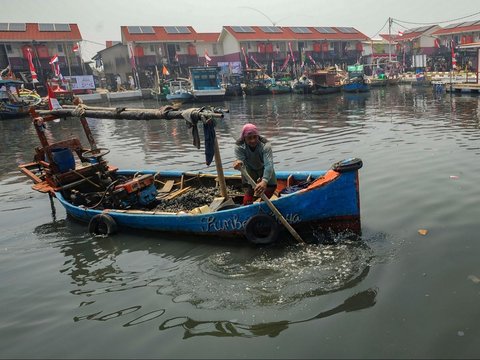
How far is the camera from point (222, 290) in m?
5.36

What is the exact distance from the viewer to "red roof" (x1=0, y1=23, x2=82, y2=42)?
4644 cm

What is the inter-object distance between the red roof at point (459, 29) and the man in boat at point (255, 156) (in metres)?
61.5

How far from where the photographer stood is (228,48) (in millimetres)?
59344

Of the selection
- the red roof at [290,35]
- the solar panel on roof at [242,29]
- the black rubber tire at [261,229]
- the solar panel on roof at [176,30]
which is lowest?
the black rubber tire at [261,229]

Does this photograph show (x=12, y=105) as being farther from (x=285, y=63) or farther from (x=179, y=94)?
(x=285, y=63)

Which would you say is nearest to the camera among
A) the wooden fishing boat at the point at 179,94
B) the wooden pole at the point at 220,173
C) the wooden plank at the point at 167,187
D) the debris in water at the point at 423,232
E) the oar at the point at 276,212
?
the oar at the point at 276,212

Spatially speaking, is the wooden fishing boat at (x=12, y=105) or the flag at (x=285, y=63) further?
the flag at (x=285, y=63)

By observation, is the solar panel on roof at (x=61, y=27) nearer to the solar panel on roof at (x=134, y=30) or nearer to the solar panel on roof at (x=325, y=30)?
the solar panel on roof at (x=134, y=30)

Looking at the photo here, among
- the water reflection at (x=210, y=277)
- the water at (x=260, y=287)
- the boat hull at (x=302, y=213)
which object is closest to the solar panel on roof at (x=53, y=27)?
the water at (x=260, y=287)

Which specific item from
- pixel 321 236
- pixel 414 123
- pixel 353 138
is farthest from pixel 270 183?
pixel 414 123

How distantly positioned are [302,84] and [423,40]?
1260 inches

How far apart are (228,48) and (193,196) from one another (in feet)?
180

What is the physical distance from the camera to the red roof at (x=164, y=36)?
52.6 m

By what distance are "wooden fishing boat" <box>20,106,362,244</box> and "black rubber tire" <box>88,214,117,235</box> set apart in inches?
0.8
